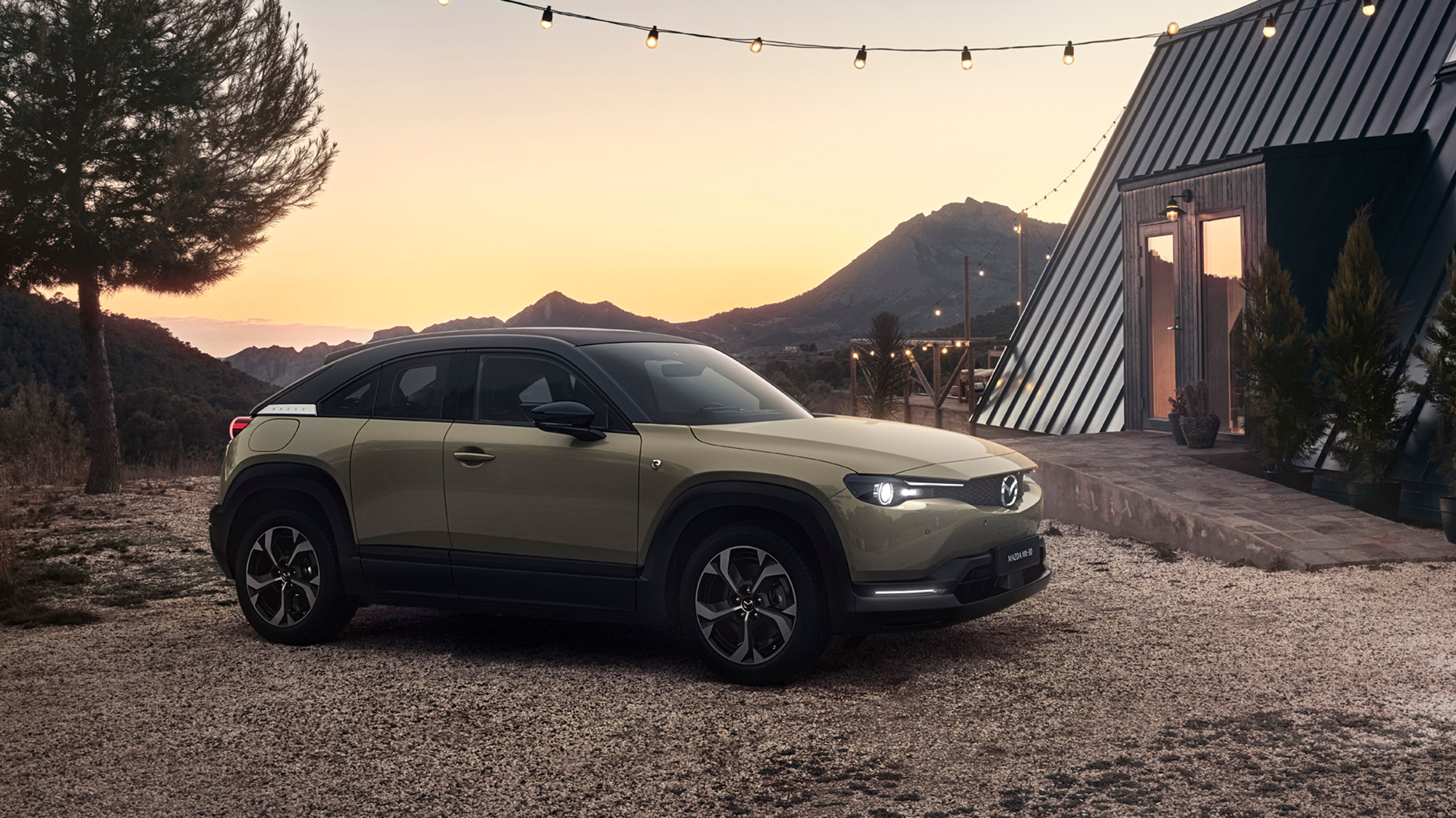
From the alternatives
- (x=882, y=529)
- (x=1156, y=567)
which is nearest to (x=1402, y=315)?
(x=1156, y=567)

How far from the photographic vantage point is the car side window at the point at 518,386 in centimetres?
627

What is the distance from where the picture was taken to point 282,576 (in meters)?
6.81

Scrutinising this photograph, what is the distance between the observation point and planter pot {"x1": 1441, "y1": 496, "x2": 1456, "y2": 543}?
30.3 ft

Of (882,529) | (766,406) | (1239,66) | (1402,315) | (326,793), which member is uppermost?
(1239,66)

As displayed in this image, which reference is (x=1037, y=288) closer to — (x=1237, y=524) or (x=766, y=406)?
(x=1237, y=524)

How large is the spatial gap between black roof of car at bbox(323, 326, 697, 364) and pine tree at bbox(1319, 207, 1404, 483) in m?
6.75

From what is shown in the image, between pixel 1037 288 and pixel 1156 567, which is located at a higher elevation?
pixel 1037 288

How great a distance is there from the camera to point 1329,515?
9.66m

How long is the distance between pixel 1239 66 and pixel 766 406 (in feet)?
39.2

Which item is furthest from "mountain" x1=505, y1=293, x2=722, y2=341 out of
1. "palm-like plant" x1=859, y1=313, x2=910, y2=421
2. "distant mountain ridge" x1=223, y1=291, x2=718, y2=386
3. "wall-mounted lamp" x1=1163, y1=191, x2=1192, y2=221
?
"wall-mounted lamp" x1=1163, y1=191, x2=1192, y2=221

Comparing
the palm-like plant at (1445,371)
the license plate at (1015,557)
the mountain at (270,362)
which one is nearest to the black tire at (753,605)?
the license plate at (1015,557)

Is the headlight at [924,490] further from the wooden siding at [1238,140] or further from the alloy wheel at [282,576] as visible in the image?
the wooden siding at [1238,140]

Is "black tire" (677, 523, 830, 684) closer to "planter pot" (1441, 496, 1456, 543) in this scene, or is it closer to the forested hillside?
"planter pot" (1441, 496, 1456, 543)

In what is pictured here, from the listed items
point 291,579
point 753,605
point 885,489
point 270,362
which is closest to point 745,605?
point 753,605
